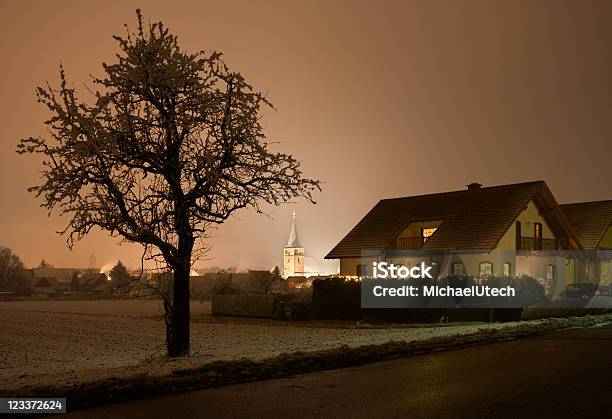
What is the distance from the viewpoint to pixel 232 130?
15.4m

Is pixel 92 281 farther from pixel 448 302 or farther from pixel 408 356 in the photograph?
pixel 408 356

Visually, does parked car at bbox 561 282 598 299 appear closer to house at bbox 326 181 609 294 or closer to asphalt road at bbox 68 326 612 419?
house at bbox 326 181 609 294

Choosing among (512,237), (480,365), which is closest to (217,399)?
(480,365)

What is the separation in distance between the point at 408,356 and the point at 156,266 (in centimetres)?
626

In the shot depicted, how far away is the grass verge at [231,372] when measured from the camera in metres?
9.91

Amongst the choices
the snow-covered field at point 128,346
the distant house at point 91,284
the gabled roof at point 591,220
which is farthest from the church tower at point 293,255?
the snow-covered field at point 128,346

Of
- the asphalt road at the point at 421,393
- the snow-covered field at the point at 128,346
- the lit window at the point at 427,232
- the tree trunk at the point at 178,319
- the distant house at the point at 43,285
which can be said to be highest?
the lit window at the point at 427,232

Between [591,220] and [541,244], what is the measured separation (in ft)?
34.0

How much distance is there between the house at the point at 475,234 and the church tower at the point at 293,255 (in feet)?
413

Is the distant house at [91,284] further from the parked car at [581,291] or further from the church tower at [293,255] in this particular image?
the parked car at [581,291]

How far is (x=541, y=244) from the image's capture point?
147ft

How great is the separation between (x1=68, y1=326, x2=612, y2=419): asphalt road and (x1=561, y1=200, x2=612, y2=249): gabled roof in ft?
128

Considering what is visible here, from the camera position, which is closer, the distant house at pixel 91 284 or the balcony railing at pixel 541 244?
the balcony railing at pixel 541 244

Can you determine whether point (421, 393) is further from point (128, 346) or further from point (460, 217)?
point (460, 217)
